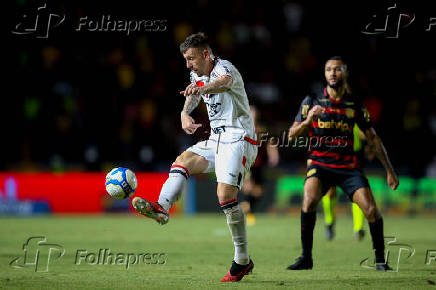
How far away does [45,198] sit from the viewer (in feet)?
57.2

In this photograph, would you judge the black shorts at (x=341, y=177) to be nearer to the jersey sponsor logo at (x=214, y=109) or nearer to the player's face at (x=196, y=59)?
the jersey sponsor logo at (x=214, y=109)

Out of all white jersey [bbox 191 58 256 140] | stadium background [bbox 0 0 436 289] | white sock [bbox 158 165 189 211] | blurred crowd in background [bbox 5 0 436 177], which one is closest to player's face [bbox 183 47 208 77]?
white jersey [bbox 191 58 256 140]

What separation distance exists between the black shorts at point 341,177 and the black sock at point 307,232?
330 mm

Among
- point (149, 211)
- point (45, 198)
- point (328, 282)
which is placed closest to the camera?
point (149, 211)

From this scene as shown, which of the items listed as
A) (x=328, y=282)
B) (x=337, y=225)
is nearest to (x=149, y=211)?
(x=328, y=282)

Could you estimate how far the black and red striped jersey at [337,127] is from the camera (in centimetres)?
814

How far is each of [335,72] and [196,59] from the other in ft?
6.74

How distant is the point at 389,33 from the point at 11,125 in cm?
1063

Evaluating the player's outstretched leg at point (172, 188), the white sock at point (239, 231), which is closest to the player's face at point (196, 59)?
the player's outstretched leg at point (172, 188)

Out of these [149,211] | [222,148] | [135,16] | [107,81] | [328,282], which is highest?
[135,16]

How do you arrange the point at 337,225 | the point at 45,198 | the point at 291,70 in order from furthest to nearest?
the point at 291,70 → the point at 45,198 → the point at 337,225

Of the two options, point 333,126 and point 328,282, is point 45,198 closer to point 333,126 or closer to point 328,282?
point 333,126

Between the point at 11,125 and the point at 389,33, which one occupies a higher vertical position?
the point at 389,33

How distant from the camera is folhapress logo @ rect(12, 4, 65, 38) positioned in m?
19.2
